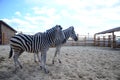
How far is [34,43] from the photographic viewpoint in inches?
198

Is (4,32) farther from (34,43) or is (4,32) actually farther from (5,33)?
(34,43)

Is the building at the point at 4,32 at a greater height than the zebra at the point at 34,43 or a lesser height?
greater

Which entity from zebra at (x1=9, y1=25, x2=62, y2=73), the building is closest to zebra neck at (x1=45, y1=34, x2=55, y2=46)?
zebra at (x1=9, y1=25, x2=62, y2=73)

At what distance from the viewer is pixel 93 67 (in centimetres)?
602

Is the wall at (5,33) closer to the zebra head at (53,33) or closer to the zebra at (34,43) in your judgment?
the zebra at (34,43)

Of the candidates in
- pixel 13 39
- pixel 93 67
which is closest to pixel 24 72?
pixel 13 39

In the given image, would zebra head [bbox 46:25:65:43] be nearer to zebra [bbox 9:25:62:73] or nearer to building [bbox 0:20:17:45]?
zebra [bbox 9:25:62:73]

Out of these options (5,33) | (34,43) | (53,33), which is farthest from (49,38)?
(5,33)

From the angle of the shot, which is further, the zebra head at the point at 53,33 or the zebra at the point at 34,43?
the zebra head at the point at 53,33

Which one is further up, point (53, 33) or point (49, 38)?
point (53, 33)

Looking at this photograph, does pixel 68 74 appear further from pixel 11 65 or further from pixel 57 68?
pixel 11 65

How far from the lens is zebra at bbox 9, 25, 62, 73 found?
15.7 feet

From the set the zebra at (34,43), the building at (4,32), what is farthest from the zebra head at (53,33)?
the building at (4,32)

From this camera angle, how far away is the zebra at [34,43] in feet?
15.7
